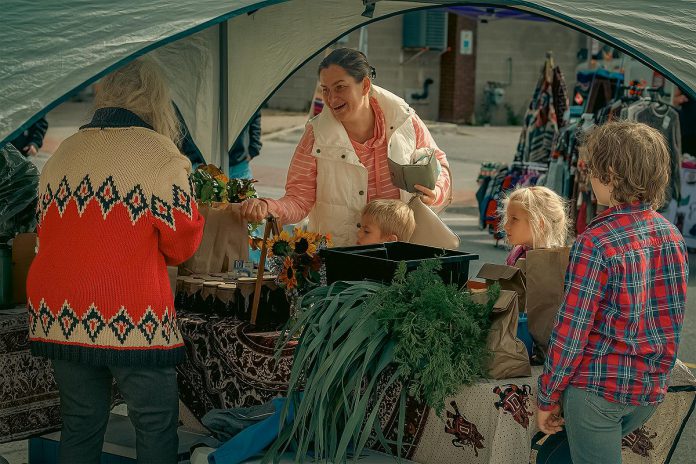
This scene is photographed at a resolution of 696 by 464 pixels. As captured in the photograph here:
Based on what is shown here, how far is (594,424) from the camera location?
3.02 meters

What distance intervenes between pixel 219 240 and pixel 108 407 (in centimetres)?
98

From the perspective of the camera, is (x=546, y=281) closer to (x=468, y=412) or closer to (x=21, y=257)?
(x=468, y=412)

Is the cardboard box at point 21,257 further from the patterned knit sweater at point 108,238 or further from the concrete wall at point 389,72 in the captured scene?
the concrete wall at point 389,72

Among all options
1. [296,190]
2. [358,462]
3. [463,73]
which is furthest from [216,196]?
[463,73]

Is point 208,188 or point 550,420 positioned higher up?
point 208,188

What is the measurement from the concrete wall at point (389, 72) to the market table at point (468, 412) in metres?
17.2

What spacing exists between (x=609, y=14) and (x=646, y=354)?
4.32ft

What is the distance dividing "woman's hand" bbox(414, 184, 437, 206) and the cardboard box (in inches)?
61.9

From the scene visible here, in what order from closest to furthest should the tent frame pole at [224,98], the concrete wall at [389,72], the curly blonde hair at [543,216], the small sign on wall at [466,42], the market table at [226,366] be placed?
the market table at [226,366] < the curly blonde hair at [543,216] < the tent frame pole at [224,98] < the concrete wall at [389,72] < the small sign on wall at [466,42]

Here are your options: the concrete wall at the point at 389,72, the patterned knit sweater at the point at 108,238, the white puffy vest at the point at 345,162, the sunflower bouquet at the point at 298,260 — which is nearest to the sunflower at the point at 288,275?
the sunflower bouquet at the point at 298,260

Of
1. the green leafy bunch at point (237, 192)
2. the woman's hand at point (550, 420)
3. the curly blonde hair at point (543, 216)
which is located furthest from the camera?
the green leafy bunch at point (237, 192)

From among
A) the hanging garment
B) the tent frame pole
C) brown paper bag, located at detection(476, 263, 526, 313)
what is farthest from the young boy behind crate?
the hanging garment

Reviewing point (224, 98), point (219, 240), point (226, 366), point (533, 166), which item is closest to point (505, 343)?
point (226, 366)

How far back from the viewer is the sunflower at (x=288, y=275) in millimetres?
3914
